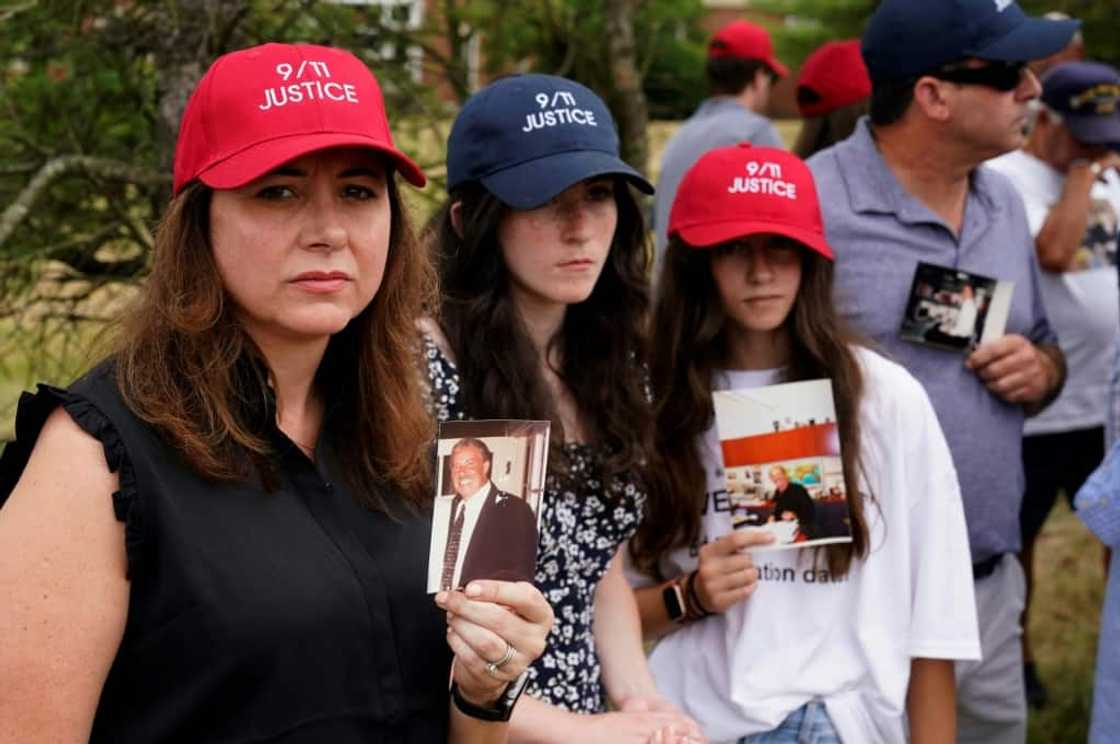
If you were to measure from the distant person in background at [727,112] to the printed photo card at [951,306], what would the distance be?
90.9 inches

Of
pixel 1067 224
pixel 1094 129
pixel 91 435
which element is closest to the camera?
pixel 91 435

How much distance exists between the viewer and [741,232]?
3.26 m

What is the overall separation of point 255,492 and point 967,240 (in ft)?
8.07

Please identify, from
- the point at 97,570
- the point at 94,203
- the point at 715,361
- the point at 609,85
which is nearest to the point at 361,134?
the point at 97,570

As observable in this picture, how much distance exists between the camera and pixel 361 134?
209 cm

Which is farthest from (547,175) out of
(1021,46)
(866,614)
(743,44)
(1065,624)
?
(1065,624)

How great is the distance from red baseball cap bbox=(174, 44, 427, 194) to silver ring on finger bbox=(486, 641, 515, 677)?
→ 741mm

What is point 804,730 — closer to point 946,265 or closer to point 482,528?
point 482,528

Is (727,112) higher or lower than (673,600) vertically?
higher

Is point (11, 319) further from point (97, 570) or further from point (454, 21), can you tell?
point (97, 570)

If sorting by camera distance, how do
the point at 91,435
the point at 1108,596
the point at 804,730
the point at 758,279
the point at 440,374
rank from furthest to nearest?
1. the point at 758,279
2. the point at 1108,596
3. the point at 804,730
4. the point at 440,374
5. the point at 91,435

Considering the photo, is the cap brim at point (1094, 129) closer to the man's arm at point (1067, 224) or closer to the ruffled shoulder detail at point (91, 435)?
the man's arm at point (1067, 224)

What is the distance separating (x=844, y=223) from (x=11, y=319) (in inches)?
99.9

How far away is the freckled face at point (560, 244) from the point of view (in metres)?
2.90
